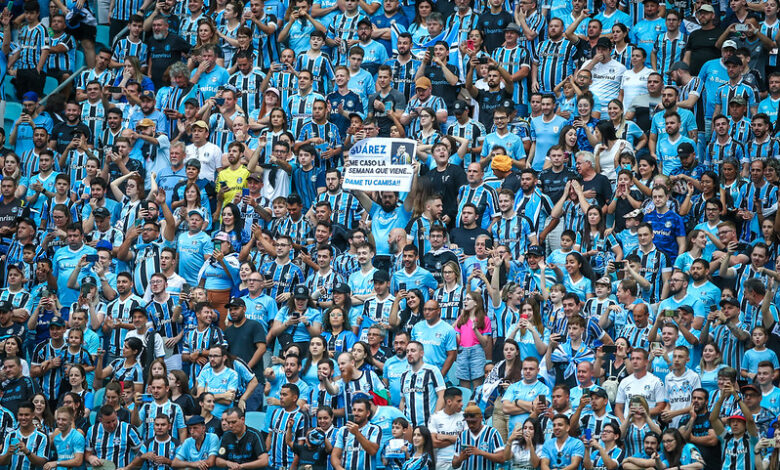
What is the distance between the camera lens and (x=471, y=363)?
57.6 feet

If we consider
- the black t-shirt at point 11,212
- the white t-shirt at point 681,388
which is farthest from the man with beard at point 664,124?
the black t-shirt at point 11,212

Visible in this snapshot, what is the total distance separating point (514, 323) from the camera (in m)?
17.6

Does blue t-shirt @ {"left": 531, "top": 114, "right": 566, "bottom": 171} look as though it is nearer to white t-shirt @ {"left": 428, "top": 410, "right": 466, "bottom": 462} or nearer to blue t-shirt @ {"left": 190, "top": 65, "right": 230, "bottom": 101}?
blue t-shirt @ {"left": 190, "top": 65, "right": 230, "bottom": 101}

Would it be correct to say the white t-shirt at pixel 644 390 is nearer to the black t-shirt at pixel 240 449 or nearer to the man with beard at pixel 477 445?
the man with beard at pixel 477 445

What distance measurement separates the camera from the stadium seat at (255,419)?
17.5 m

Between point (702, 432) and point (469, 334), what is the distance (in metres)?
2.91

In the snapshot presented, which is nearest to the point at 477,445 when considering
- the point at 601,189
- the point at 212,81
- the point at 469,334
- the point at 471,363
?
the point at 471,363

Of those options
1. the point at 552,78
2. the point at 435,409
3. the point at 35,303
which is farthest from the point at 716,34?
the point at 35,303

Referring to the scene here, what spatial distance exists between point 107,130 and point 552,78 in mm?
6202

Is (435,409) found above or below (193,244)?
below

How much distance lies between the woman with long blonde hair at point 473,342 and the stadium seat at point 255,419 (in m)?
2.20

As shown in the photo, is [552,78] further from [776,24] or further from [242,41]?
[242,41]

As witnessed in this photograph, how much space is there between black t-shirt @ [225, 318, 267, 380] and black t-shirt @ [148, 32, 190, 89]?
6.13 m

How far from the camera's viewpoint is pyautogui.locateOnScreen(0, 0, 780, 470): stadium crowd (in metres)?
16.6
